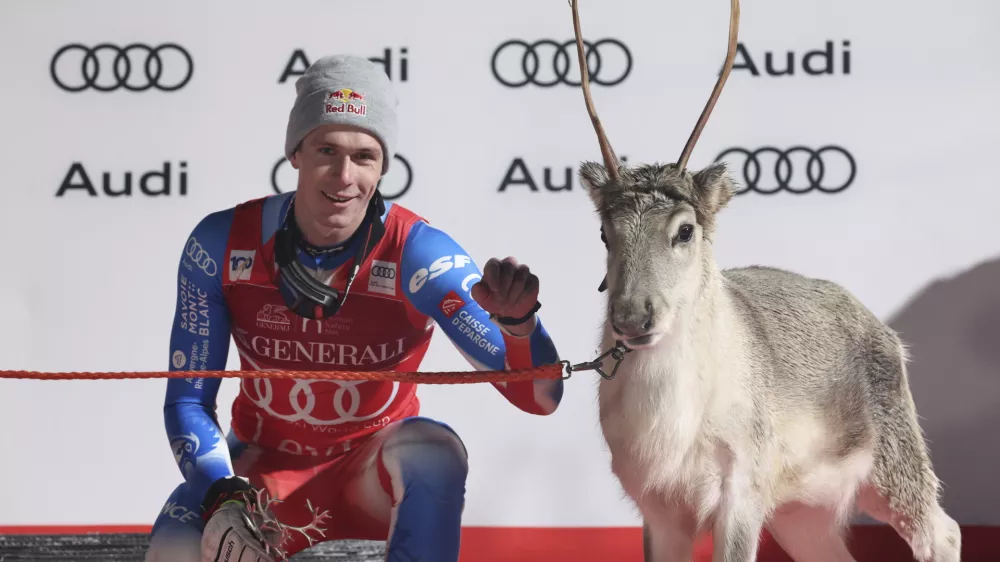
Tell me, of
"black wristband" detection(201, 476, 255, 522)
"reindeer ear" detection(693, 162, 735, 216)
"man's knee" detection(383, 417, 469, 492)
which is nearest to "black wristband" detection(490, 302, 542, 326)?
"man's knee" detection(383, 417, 469, 492)

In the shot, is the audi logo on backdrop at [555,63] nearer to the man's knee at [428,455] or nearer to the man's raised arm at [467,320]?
the man's raised arm at [467,320]

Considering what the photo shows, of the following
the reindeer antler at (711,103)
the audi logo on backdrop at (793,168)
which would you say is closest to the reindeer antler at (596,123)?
the reindeer antler at (711,103)

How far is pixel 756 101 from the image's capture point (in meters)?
3.63

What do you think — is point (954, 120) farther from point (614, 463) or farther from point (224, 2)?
point (224, 2)

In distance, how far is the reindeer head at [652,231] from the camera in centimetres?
205

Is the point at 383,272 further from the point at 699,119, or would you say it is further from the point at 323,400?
the point at 699,119

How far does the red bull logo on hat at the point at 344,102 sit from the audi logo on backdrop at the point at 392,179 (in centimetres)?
143

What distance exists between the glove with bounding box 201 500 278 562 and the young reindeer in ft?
2.69

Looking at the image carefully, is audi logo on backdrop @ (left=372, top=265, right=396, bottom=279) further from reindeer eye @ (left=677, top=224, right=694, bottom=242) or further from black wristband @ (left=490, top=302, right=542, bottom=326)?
reindeer eye @ (left=677, top=224, right=694, bottom=242)

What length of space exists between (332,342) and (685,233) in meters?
0.86

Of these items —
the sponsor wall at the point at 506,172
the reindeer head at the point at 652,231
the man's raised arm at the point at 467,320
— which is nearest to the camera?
the reindeer head at the point at 652,231

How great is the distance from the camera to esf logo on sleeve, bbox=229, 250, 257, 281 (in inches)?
93.7

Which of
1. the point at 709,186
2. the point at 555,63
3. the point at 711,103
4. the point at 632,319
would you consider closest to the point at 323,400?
the point at 632,319

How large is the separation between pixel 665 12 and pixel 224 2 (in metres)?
1.61
